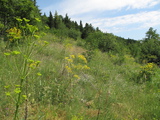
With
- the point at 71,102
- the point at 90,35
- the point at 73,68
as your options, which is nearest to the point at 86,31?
the point at 90,35

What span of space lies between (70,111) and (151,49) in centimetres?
1451

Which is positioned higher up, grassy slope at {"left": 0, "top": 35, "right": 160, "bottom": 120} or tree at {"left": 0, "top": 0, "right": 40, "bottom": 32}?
tree at {"left": 0, "top": 0, "right": 40, "bottom": 32}

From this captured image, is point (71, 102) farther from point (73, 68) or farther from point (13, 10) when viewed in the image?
point (13, 10)

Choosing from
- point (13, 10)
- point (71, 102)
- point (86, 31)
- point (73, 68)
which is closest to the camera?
point (71, 102)

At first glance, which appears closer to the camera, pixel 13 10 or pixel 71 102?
pixel 71 102

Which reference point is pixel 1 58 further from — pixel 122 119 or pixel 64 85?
pixel 122 119

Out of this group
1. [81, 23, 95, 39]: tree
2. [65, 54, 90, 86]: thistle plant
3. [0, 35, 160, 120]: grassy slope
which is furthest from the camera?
[81, 23, 95, 39]: tree

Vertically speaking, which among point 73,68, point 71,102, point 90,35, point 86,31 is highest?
point 86,31

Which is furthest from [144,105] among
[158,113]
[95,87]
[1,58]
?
[1,58]

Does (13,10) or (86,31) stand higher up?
(86,31)

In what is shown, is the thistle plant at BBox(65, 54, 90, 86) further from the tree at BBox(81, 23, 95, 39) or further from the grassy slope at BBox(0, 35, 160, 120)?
the tree at BBox(81, 23, 95, 39)

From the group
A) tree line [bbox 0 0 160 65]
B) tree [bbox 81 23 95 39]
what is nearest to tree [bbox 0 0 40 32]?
tree line [bbox 0 0 160 65]

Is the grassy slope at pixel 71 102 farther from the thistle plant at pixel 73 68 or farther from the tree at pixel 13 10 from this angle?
the tree at pixel 13 10

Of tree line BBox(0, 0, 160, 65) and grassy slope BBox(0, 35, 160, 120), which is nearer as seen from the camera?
grassy slope BBox(0, 35, 160, 120)
